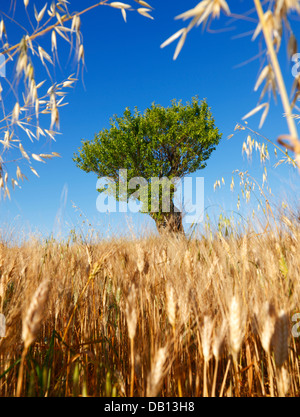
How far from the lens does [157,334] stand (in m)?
1.01

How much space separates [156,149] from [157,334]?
14.4m

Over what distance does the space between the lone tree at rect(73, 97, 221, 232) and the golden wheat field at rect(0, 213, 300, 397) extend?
1256cm

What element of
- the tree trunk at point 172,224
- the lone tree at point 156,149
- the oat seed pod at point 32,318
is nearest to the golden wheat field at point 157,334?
the oat seed pod at point 32,318

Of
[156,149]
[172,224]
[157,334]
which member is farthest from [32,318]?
[156,149]

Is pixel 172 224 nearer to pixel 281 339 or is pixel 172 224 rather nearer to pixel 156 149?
pixel 156 149

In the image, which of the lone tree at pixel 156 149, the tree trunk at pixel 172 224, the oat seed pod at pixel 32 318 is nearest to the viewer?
A: the oat seed pod at pixel 32 318

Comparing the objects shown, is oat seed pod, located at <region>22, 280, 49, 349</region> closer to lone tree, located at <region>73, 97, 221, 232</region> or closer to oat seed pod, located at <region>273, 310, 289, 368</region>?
oat seed pod, located at <region>273, 310, 289, 368</region>

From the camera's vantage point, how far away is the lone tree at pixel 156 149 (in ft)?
47.3

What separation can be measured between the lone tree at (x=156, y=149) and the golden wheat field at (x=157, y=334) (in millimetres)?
12563

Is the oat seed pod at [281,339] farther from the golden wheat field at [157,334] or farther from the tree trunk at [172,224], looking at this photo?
the tree trunk at [172,224]

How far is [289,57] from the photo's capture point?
27.2 inches

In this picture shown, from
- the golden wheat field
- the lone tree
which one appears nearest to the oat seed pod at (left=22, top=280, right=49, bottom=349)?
the golden wheat field

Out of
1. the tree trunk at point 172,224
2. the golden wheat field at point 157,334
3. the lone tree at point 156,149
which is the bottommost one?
the golden wheat field at point 157,334
